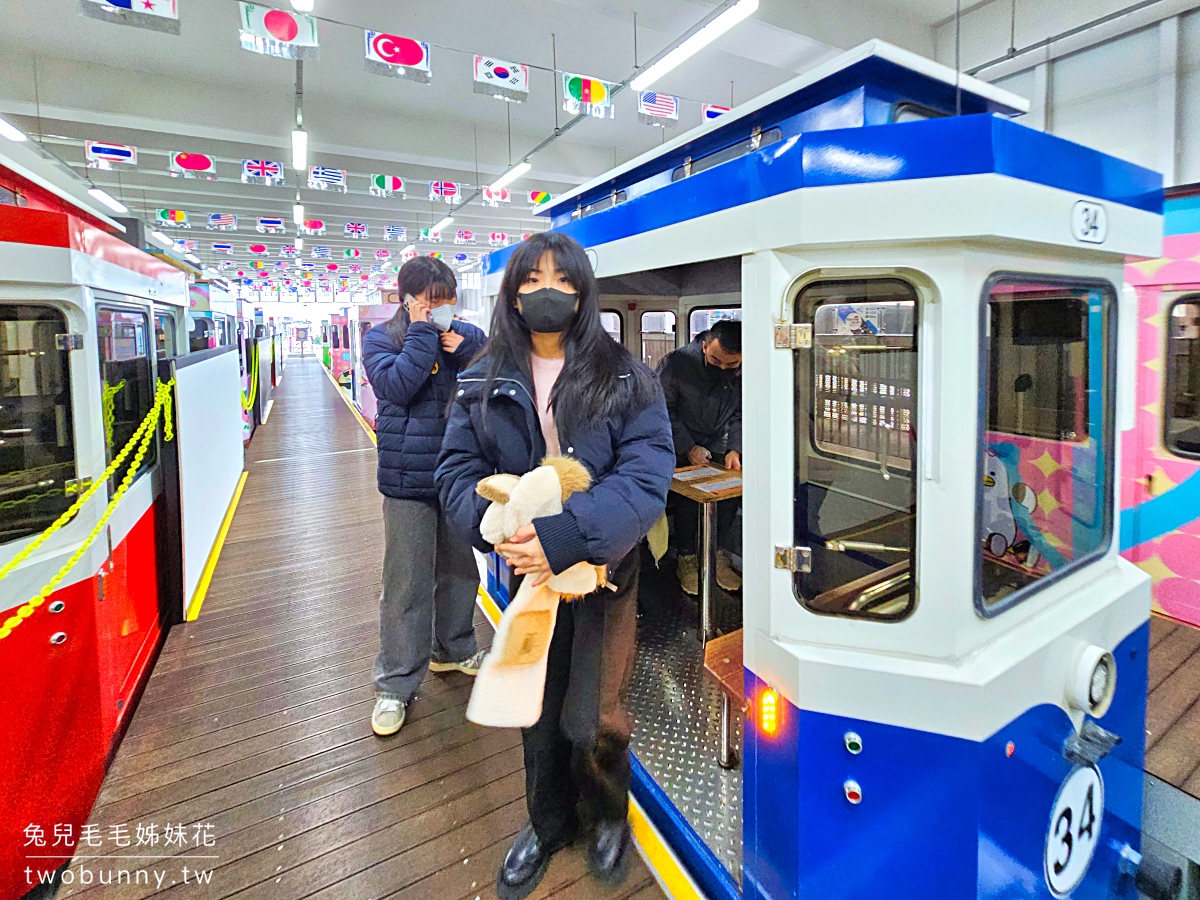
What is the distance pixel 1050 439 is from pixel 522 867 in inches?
74.5

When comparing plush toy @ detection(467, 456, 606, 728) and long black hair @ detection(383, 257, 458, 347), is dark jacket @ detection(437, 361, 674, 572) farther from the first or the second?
long black hair @ detection(383, 257, 458, 347)

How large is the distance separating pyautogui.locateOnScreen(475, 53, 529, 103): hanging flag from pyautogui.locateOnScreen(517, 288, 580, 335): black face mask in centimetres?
406

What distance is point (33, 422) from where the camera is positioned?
80.0 inches

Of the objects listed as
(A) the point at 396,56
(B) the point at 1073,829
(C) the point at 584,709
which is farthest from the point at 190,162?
(B) the point at 1073,829

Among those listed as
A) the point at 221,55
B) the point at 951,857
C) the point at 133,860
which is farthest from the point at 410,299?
the point at 221,55

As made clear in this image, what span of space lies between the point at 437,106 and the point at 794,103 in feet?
28.5

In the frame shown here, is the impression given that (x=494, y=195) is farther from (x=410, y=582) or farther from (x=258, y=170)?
(x=410, y=582)

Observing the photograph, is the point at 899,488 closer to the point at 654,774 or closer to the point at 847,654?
the point at 847,654

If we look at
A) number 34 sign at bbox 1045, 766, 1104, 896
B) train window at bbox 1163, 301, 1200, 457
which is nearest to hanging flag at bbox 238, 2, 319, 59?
number 34 sign at bbox 1045, 766, 1104, 896

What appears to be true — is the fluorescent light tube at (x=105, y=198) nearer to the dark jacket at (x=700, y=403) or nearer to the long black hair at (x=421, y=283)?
the long black hair at (x=421, y=283)

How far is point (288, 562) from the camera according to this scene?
4512 millimetres

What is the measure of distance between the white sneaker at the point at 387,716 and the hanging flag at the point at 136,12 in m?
3.49

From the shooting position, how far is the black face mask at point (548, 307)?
157cm

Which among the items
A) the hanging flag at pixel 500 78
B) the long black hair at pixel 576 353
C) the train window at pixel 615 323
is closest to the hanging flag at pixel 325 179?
the hanging flag at pixel 500 78
